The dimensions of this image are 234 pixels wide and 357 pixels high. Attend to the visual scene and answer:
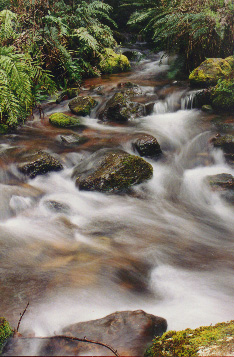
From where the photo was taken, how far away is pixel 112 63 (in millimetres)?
10430

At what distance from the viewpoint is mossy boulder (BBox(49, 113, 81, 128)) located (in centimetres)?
699

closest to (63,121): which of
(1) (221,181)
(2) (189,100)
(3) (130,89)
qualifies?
(3) (130,89)

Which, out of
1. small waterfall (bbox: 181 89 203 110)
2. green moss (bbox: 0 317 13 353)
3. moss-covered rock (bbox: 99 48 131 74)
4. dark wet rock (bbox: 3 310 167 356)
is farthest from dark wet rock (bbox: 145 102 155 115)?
green moss (bbox: 0 317 13 353)

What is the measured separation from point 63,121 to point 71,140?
91cm

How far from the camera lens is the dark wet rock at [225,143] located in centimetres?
583

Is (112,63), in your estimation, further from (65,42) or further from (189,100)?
(189,100)

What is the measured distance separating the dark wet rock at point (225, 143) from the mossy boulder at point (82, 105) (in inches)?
132

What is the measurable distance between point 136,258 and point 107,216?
1.15 metres

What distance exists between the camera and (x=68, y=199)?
4.81 metres

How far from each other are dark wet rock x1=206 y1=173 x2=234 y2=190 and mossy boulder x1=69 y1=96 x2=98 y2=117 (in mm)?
3803

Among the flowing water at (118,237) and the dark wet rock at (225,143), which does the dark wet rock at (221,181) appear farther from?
the dark wet rock at (225,143)

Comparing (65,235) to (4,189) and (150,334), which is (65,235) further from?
(150,334)

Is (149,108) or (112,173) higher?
(149,108)

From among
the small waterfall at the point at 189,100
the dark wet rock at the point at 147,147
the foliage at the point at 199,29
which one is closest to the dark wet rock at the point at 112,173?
the dark wet rock at the point at 147,147
